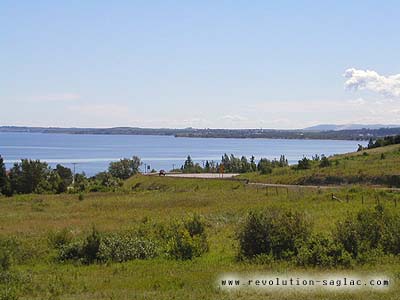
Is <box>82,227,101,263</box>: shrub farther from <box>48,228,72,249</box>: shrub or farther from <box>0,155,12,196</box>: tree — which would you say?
<box>0,155,12,196</box>: tree

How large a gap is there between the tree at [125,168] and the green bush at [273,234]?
96422mm

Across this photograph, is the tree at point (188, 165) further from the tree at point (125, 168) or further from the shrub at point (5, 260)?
the shrub at point (5, 260)

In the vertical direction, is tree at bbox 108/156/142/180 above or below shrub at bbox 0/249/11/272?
below

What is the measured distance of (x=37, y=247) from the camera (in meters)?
18.5

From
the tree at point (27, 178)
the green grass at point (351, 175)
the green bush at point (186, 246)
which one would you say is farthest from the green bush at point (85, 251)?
the tree at point (27, 178)

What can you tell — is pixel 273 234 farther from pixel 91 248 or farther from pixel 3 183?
pixel 3 183

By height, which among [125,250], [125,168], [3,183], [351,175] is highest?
[125,250]

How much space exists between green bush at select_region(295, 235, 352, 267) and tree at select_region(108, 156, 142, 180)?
97811 mm

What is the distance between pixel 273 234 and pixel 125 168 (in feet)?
327

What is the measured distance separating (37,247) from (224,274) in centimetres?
806

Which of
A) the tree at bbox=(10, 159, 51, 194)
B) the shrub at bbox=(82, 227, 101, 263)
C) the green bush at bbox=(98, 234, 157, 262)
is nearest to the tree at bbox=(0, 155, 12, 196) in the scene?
the tree at bbox=(10, 159, 51, 194)

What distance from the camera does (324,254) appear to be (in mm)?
13586

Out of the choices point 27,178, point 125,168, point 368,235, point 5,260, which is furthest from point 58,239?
point 125,168

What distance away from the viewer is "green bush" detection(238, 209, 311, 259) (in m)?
14.8
